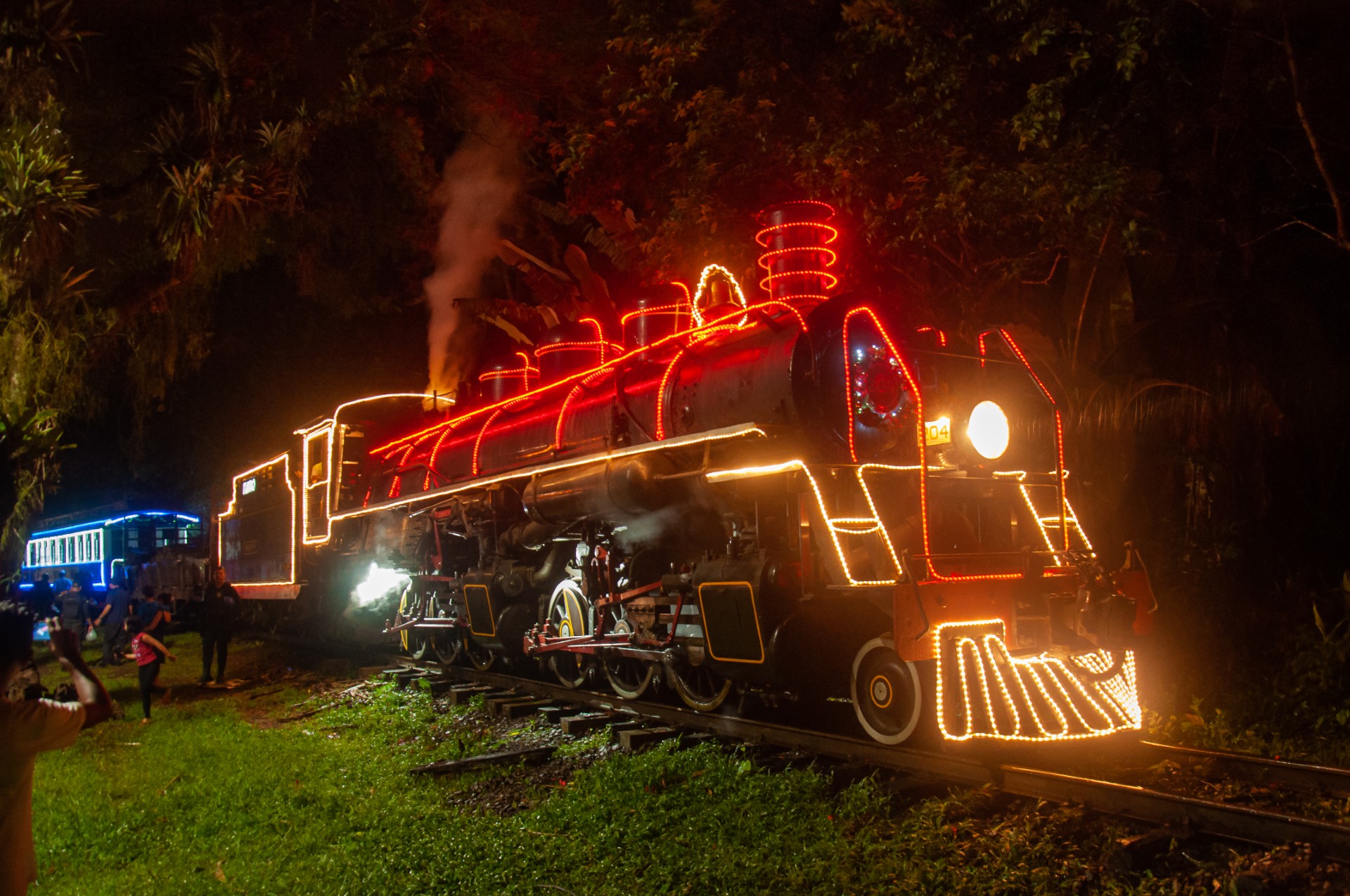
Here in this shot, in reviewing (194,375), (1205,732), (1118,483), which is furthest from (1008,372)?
(194,375)

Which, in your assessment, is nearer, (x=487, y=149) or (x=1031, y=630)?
(x=1031, y=630)

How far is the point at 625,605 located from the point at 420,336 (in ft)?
53.6

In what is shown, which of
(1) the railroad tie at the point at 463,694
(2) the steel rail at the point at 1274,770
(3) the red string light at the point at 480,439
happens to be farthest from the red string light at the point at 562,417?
(2) the steel rail at the point at 1274,770

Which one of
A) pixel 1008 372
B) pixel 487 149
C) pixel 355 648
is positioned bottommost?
pixel 355 648

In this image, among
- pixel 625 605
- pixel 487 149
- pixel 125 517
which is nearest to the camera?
pixel 625 605

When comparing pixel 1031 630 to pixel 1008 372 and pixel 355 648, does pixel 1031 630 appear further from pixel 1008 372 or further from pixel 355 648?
pixel 355 648

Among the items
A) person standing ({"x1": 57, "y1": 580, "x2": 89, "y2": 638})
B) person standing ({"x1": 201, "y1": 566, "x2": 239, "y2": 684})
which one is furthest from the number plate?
person standing ({"x1": 57, "y1": 580, "x2": 89, "y2": 638})

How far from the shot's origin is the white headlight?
638 cm

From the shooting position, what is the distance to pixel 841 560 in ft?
18.7

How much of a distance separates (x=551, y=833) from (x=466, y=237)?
38.1 feet

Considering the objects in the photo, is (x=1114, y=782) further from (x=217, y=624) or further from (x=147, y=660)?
(x=217, y=624)

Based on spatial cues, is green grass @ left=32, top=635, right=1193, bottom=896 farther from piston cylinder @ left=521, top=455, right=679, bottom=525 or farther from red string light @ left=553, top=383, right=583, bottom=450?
red string light @ left=553, top=383, right=583, bottom=450

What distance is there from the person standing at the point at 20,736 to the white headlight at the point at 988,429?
5011mm

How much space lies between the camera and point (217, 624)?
12.1 meters
